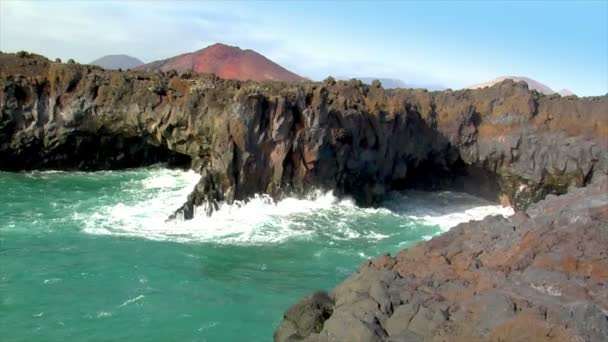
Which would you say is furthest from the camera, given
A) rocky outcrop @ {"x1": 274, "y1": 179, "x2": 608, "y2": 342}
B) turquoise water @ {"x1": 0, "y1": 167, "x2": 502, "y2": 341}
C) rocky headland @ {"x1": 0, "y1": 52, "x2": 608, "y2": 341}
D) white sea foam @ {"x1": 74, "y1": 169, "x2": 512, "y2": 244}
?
rocky headland @ {"x1": 0, "y1": 52, "x2": 608, "y2": 341}

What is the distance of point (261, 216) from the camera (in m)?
23.9

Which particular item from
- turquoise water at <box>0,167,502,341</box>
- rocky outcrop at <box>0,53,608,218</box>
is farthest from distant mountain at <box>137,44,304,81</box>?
turquoise water at <box>0,167,502,341</box>

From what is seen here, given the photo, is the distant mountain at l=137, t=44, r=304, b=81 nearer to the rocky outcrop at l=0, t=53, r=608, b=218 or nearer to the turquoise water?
the rocky outcrop at l=0, t=53, r=608, b=218

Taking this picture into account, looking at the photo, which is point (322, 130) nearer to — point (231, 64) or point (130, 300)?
point (130, 300)

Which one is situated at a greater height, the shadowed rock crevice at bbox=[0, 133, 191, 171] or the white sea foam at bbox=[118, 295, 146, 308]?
the shadowed rock crevice at bbox=[0, 133, 191, 171]

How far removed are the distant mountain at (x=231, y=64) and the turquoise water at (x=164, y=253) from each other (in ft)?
85.4

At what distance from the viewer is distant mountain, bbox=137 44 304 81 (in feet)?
179

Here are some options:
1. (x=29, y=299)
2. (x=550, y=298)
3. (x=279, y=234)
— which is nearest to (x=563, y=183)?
(x=279, y=234)

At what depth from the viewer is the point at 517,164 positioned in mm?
29938

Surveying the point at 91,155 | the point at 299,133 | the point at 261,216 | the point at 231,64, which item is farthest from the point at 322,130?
the point at 231,64

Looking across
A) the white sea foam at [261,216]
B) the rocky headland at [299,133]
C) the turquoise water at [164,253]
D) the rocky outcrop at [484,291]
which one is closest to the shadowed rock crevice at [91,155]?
the rocky headland at [299,133]

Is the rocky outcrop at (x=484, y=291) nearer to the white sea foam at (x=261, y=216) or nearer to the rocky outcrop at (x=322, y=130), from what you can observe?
the white sea foam at (x=261, y=216)

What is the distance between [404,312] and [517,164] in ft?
75.7

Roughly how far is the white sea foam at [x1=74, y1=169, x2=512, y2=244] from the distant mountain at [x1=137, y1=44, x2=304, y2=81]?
25.5m
